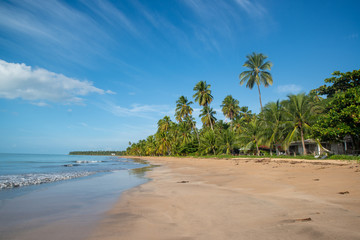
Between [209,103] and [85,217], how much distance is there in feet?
126

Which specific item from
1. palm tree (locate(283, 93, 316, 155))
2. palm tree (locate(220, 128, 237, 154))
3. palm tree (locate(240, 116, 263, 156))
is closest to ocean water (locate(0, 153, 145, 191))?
palm tree (locate(220, 128, 237, 154))

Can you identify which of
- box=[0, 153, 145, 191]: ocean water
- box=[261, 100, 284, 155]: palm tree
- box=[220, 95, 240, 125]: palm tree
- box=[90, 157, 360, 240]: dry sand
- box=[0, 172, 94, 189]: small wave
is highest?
box=[220, 95, 240, 125]: palm tree

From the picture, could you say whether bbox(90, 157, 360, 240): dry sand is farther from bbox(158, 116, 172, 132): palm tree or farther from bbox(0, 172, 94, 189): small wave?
bbox(158, 116, 172, 132): palm tree

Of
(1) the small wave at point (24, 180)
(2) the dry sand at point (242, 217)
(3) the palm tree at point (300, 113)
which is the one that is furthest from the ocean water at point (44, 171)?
(3) the palm tree at point (300, 113)

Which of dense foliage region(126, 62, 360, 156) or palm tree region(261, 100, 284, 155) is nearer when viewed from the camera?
dense foliage region(126, 62, 360, 156)

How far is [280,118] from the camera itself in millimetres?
25516

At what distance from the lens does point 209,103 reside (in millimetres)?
41219

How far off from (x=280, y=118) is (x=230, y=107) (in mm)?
25960

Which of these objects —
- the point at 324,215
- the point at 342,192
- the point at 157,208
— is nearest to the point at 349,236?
the point at 324,215

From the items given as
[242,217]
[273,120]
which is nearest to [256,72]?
[273,120]

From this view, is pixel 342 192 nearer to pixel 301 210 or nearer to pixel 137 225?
pixel 301 210

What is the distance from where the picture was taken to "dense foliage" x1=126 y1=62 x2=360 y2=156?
50.6 ft

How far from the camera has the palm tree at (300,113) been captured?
21.4 metres

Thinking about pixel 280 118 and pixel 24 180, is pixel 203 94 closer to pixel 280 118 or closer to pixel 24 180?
pixel 280 118
